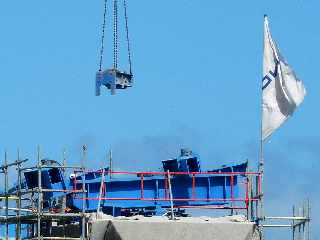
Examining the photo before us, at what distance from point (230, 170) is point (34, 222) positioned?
7646 millimetres

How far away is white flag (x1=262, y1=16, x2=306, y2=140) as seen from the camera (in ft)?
133

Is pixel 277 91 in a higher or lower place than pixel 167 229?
higher

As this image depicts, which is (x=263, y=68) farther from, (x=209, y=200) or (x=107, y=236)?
(x=107, y=236)

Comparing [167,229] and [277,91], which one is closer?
[167,229]

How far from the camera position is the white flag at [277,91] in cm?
4062

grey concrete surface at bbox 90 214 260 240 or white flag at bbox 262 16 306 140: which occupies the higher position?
white flag at bbox 262 16 306 140

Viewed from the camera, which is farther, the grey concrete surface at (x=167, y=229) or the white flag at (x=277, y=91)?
the white flag at (x=277, y=91)

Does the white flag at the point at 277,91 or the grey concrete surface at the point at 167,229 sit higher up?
the white flag at the point at 277,91

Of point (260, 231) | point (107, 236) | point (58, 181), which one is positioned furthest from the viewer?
point (58, 181)

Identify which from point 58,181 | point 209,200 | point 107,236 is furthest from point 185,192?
point 107,236

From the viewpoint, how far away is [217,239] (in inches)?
1462

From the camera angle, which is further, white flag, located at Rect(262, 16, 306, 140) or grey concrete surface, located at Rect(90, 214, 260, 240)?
white flag, located at Rect(262, 16, 306, 140)

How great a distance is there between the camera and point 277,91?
40.9 meters

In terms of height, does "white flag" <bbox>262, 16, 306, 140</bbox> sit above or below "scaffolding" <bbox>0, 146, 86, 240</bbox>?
above
